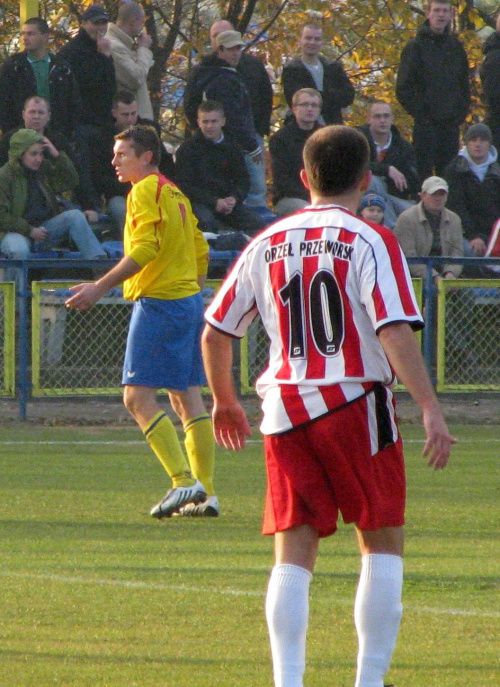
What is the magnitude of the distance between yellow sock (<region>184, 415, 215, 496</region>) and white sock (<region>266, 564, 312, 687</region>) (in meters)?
4.07

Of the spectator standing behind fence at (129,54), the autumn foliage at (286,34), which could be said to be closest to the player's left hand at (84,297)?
the spectator standing behind fence at (129,54)

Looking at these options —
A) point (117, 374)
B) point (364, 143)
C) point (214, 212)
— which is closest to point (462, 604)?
point (364, 143)

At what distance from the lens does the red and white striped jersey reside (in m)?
4.04

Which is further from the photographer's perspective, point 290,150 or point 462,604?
point 290,150

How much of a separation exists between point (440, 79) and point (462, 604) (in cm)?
1090

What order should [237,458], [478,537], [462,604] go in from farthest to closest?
[237,458], [478,537], [462,604]

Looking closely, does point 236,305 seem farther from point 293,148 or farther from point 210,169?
point 293,148

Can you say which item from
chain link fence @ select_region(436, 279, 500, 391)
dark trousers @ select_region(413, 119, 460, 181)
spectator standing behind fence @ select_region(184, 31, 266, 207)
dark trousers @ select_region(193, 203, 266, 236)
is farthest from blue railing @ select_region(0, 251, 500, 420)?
dark trousers @ select_region(413, 119, 460, 181)

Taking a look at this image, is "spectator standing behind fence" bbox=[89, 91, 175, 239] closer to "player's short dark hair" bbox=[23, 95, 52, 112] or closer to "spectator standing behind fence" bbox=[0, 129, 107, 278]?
"spectator standing behind fence" bbox=[0, 129, 107, 278]

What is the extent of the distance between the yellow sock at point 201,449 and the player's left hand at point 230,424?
3.67 meters

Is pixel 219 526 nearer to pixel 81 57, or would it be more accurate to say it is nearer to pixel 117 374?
pixel 117 374

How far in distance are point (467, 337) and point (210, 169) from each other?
3239 mm

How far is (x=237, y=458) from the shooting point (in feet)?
35.7

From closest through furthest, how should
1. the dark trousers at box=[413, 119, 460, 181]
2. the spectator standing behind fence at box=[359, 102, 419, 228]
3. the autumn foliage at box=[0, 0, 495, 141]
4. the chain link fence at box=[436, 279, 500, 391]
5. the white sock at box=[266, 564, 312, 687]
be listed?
the white sock at box=[266, 564, 312, 687], the chain link fence at box=[436, 279, 500, 391], the spectator standing behind fence at box=[359, 102, 419, 228], the dark trousers at box=[413, 119, 460, 181], the autumn foliage at box=[0, 0, 495, 141]
